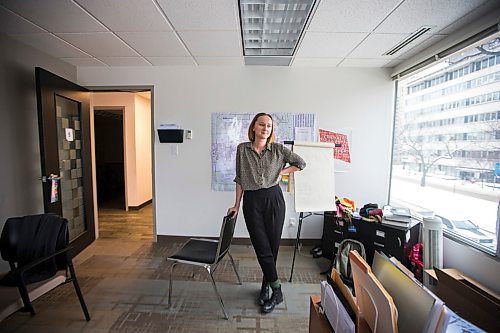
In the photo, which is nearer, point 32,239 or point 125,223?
point 32,239

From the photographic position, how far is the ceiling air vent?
7.38 ft

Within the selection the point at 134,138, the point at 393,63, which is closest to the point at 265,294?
the point at 393,63

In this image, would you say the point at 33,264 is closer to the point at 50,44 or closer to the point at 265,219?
the point at 265,219

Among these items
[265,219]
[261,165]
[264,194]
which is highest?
[261,165]

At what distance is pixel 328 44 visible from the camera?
2.57 meters

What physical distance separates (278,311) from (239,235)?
1457 mm

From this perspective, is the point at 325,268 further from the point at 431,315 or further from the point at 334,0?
the point at 334,0

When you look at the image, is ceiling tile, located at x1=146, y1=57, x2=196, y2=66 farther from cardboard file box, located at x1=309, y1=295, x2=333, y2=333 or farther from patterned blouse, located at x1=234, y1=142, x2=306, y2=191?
cardboard file box, located at x1=309, y1=295, x2=333, y2=333

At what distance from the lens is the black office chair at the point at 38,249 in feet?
6.03

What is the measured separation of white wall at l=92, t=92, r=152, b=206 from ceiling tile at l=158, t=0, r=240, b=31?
314cm

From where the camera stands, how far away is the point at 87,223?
3.38m

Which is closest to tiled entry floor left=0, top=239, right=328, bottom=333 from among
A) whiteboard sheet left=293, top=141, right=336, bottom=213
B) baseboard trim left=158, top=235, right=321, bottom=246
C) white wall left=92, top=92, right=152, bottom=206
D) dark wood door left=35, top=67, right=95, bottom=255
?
baseboard trim left=158, top=235, right=321, bottom=246

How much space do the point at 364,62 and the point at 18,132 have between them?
388 cm

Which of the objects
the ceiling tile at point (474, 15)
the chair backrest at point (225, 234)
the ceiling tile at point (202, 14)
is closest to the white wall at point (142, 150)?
the ceiling tile at point (202, 14)
